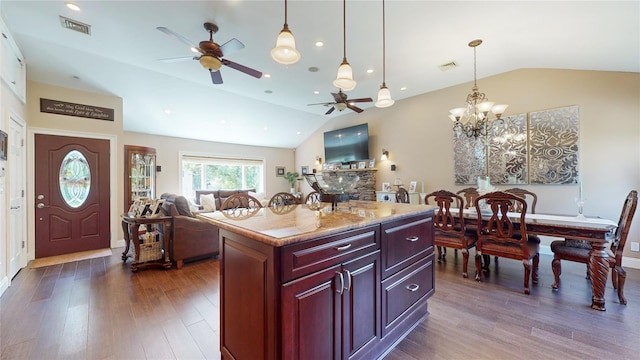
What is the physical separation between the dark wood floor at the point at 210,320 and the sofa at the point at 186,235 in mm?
412

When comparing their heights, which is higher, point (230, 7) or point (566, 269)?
point (230, 7)

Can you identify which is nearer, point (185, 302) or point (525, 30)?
point (185, 302)

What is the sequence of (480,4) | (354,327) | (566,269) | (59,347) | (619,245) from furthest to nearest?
A: (566,269), (480,4), (619,245), (59,347), (354,327)

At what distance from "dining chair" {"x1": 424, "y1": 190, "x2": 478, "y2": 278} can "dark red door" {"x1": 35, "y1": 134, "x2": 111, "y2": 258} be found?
5610mm

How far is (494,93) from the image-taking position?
178 inches

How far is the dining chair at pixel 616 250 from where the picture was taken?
7.60ft

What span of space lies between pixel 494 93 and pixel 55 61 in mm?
7243

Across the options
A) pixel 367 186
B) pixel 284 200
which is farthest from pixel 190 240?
pixel 367 186

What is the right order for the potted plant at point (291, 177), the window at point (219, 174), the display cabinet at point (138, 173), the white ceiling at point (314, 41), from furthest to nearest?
1. the potted plant at point (291, 177)
2. the window at point (219, 174)
3. the display cabinet at point (138, 173)
4. the white ceiling at point (314, 41)

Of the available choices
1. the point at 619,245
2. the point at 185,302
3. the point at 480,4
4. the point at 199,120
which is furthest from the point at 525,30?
the point at 199,120

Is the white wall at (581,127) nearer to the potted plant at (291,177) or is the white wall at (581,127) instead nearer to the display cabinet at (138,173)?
the potted plant at (291,177)

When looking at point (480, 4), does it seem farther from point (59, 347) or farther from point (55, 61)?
point (55, 61)

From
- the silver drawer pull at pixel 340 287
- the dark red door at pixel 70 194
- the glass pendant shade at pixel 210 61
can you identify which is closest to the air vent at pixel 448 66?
the glass pendant shade at pixel 210 61

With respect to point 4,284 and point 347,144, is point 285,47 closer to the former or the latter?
point 4,284
